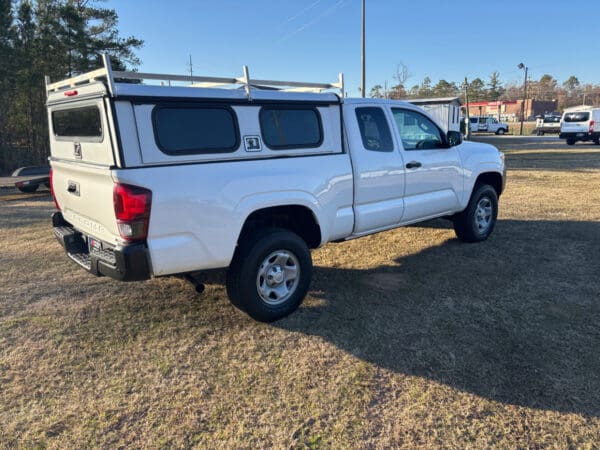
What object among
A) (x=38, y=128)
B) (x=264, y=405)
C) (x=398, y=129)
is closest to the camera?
(x=264, y=405)

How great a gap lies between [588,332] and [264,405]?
2.72m

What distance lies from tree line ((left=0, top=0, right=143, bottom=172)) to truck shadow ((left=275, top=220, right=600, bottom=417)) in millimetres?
15990

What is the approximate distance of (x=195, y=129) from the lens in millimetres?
3480

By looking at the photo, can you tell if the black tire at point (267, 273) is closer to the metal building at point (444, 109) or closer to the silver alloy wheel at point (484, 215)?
the silver alloy wheel at point (484, 215)

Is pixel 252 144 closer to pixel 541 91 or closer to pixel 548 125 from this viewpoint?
pixel 548 125

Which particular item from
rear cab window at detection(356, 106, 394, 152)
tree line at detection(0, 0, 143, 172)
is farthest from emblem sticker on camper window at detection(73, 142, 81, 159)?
tree line at detection(0, 0, 143, 172)

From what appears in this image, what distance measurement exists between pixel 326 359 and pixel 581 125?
1083 inches

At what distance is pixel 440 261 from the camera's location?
5.54m

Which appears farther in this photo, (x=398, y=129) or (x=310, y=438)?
(x=398, y=129)

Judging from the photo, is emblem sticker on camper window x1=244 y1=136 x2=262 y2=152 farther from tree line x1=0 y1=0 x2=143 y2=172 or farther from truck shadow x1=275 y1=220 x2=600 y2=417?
tree line x1=0 y1=0 x2=143 y2=172

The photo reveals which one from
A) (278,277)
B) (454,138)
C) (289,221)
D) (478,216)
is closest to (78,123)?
(289,221)

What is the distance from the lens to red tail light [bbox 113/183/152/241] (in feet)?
10.3

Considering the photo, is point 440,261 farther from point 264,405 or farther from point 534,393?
point 264,405

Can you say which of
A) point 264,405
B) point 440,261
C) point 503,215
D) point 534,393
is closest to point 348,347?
point 264,405
